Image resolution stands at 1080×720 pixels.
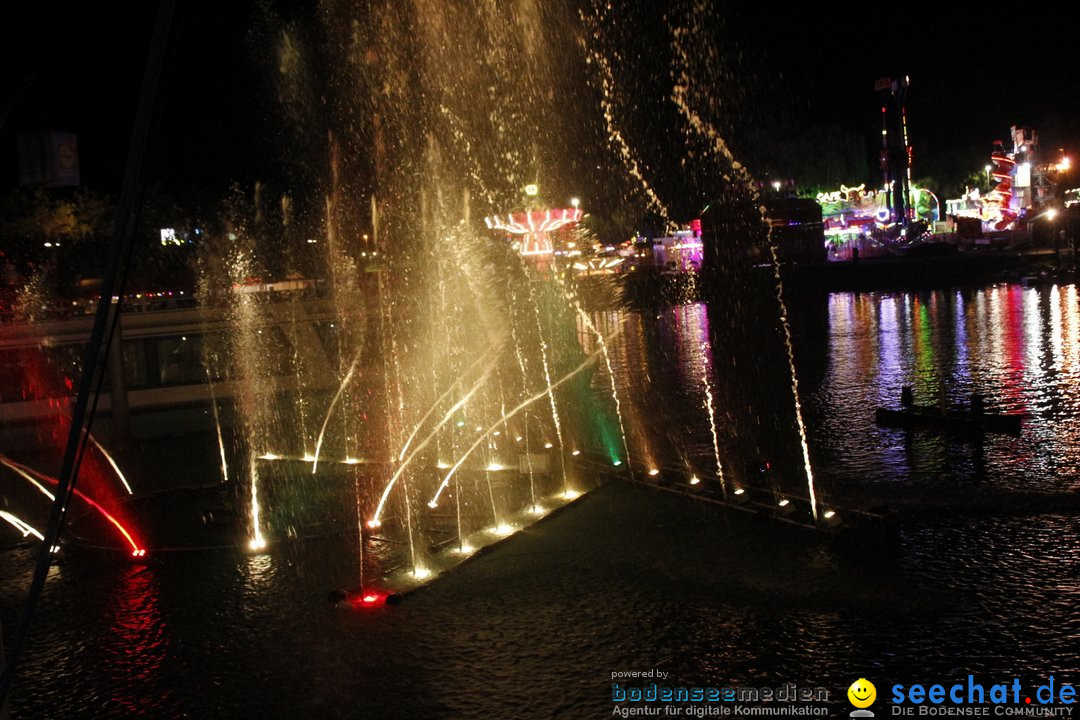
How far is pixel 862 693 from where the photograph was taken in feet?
17.9

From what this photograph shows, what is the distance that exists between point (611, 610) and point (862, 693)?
2094 millimetres

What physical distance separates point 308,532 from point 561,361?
17.3 metres

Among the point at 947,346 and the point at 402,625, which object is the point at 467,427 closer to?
the point at 402,625

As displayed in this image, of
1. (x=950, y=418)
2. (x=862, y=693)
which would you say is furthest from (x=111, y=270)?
(x=950, y=418)

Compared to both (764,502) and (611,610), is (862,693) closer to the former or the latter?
(611,610)

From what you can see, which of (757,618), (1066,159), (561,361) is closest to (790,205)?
(1066,159)

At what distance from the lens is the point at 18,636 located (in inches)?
138

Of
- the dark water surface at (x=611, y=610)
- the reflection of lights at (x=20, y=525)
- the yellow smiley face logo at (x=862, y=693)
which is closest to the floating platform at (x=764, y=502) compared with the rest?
the dark water surface at (x=611, y=610)

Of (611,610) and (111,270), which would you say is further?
(611,610)

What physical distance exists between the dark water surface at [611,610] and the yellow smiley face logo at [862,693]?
7cm

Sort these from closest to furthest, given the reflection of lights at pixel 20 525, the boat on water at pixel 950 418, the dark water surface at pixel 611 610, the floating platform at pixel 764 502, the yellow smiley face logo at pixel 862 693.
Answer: the yellow smiley face logo at pixel 862 693
the dark water surface at pixel 611 610
the floating platform at pixel 764 502
the reflection of lights at pixel 20 525
the boat on water at pixel 950 418

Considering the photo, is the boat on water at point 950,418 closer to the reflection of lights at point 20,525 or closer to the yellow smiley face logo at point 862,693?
the yellow smiley face logo at point 862,693

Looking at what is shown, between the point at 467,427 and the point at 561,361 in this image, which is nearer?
the point at 467,427

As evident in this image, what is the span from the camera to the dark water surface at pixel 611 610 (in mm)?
5895
